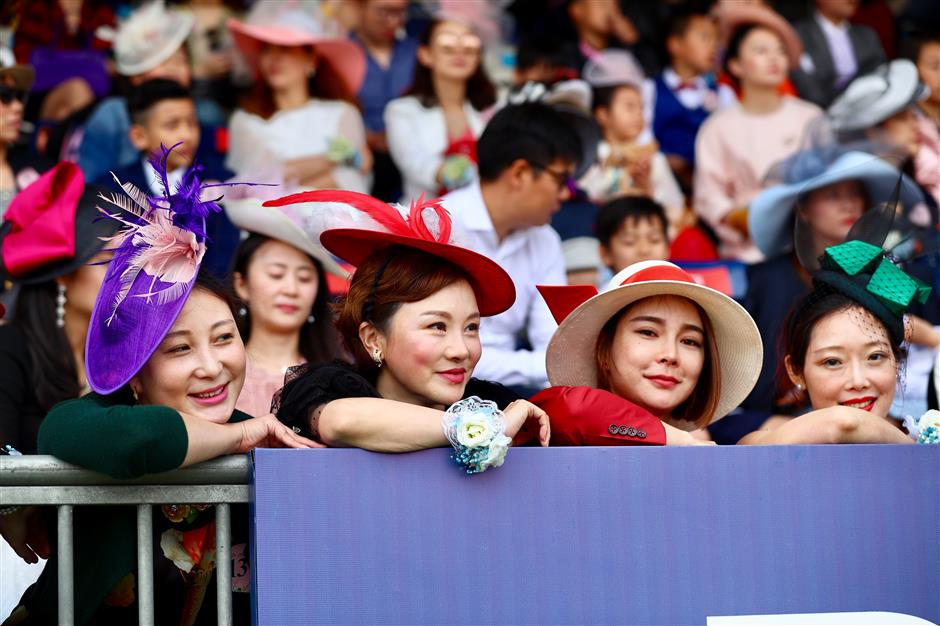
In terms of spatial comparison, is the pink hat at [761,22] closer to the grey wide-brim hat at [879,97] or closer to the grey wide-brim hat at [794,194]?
the grey wide-brim hat at [879,97]

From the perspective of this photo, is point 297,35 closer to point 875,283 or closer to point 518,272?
point 518,272

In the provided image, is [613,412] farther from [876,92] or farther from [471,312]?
[876,92]

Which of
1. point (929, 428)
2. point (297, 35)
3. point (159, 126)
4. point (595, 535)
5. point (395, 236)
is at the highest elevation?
point (297, 35)

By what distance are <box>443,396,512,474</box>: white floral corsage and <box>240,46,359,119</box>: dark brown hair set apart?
167 inches

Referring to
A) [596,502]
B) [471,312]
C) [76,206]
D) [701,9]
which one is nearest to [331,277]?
[76,206]

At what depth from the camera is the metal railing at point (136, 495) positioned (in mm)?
2932

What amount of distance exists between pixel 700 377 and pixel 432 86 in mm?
3721

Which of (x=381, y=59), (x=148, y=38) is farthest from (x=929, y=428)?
(x=148, y=38)

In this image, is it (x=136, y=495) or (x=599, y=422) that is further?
(x=599, y=422)

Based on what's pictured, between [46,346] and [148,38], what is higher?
[148,38]

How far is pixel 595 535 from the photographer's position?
3094mm

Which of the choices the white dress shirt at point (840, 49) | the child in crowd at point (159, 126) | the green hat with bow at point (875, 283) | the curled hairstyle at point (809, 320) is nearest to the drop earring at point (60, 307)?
the child in crowd at point (159, 126)

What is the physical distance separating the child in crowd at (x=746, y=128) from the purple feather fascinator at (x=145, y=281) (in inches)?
160

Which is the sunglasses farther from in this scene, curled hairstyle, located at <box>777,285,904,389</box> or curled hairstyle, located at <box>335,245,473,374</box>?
curled hairstyle, located at <box>335,245,473,374</box>
